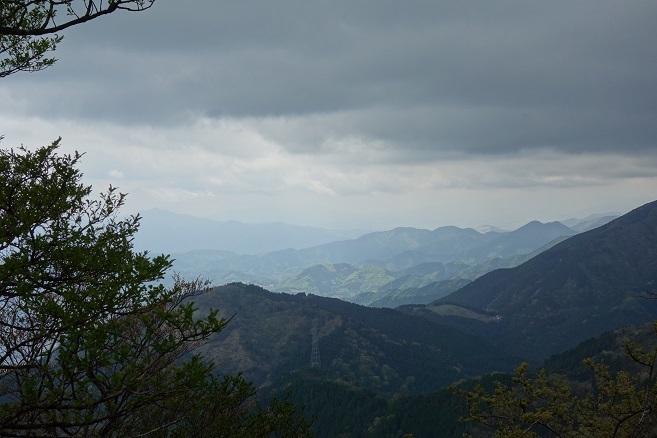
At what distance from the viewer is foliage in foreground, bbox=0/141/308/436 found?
32.2 ft

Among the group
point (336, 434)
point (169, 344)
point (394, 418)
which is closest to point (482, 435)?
point (394, 418)

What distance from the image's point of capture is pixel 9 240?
11328 mm

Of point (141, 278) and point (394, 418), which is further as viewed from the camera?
point (394, 418)

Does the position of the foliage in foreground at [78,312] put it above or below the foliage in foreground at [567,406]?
above

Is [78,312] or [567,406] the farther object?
[567,406]

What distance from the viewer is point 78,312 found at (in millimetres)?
10547

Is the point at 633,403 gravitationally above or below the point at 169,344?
below

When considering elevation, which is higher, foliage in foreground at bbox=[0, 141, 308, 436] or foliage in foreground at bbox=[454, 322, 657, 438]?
foliage in foreground at bbox=[0, 141, 308, 436]

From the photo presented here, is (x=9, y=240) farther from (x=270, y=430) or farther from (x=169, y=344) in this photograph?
(x=270, y=430)

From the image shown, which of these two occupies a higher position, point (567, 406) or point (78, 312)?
point (78, 312)

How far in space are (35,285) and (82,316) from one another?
1.66 meters

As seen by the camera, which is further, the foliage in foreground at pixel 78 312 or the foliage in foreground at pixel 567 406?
the foliage in foreground at pixel 567 406

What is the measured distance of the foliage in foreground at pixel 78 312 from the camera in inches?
386

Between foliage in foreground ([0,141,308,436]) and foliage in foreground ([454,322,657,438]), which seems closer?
foliage in foreground ([0,141,308,436])
